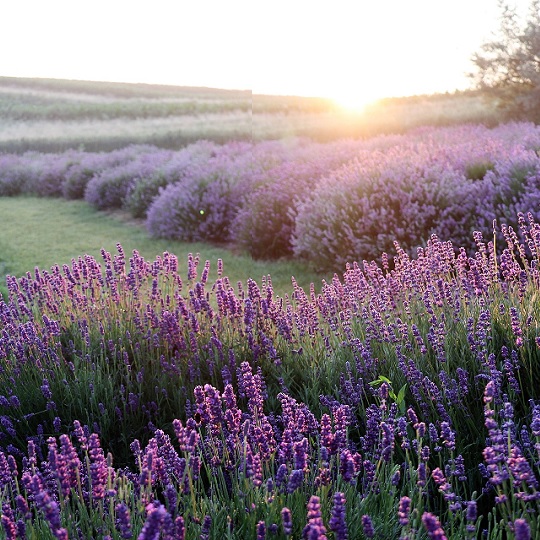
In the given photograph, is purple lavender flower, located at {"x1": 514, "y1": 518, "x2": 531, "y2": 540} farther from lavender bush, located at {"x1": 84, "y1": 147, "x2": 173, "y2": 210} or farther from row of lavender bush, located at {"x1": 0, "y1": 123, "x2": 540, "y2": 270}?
lavender bush, located at {"x1": 84, "y1": 147, "x2": 173, "y2": 210}

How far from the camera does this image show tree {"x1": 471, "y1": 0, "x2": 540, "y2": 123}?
14.8 metres

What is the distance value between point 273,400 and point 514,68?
47.3ft

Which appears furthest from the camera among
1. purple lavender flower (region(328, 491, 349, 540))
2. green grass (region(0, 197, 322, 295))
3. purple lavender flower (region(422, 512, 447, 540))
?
green grass (region(0, 197, 322, 295))

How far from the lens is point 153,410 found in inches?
149

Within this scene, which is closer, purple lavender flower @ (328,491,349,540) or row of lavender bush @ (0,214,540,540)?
purple lavender flower @ (328,491,349,540)

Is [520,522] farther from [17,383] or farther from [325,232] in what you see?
[325,232]

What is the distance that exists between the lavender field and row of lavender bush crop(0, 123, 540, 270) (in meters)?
0.04

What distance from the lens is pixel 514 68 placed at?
613 inches

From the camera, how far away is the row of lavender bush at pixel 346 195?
6344 millimetres

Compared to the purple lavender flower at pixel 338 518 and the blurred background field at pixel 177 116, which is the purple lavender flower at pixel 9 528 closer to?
the purple lavender flower at pixel 338 518

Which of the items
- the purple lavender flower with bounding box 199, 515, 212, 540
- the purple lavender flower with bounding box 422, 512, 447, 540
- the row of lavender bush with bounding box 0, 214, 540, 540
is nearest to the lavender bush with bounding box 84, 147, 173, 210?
the row of lavender bush with bounding box 0, 214, 540, 540

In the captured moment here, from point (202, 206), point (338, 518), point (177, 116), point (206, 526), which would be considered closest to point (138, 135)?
point (177, 116)

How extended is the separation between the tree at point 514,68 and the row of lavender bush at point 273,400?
39.4 feet

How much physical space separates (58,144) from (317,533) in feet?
98.1
